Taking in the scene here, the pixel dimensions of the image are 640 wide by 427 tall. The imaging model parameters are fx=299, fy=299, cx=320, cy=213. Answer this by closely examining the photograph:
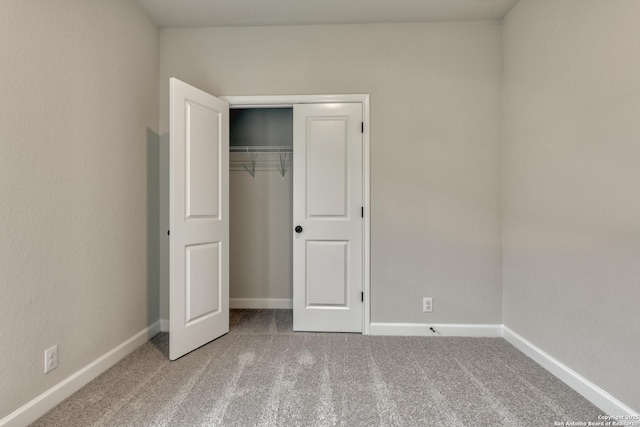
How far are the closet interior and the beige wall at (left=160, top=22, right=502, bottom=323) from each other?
829 mm

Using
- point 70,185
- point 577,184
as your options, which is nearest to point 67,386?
A: point 70,185

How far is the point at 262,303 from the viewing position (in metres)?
3.28

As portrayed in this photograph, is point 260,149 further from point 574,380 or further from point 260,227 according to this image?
point 574,380

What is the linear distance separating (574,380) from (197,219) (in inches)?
106

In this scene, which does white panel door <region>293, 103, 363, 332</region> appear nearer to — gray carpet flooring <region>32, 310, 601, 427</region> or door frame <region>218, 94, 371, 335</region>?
door frame <region>218, 94, 371, 335</region>

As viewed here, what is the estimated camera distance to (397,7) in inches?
94.0

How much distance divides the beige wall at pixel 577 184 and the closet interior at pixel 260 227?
2.11 metres

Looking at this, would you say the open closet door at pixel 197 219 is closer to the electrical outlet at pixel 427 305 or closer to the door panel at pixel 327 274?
the door panel at pixel 327 274

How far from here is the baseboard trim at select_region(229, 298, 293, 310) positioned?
3.27 m

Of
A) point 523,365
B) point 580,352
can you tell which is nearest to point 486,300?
point 523,365

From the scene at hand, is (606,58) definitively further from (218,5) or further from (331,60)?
(218,5)

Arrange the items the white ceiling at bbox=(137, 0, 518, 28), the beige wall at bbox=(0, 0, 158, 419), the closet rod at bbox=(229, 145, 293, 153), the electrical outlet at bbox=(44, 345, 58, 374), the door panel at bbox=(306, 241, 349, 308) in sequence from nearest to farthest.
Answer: the beige wall at bbox=(0, 0, 158, 419), the electrical outlet at bbox=(44, 345, 58, 374), the white ceiling at bbox=(137, 0, 518, 28), the door panel at bbox=(306, 241, 349, 308), the closet rod at bbox=(229, 145, 293, 153)

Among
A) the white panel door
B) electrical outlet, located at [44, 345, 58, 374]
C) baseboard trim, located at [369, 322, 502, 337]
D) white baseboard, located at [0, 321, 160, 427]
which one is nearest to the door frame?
the white panel door

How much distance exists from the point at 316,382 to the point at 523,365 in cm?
144
